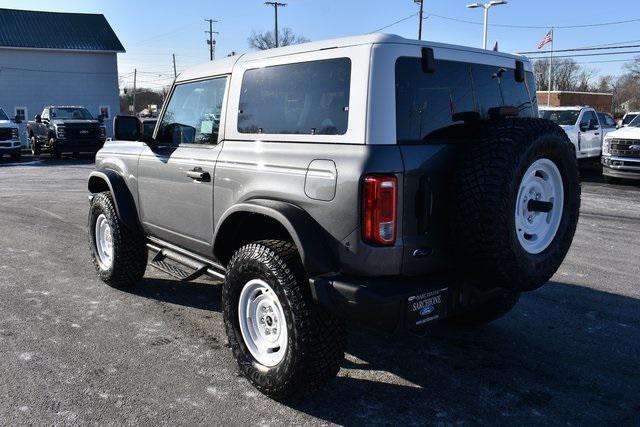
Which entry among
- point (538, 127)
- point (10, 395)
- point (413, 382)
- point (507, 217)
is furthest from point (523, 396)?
point (10, 395)

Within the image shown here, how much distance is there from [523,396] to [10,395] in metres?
3.08

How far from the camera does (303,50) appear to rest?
3.35 m

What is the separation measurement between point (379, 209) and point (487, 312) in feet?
6.12

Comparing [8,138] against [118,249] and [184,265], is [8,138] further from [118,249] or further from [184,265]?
[184,265]

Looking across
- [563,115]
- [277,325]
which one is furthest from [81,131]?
[277,325]

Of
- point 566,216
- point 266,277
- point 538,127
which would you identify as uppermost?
point 538,127

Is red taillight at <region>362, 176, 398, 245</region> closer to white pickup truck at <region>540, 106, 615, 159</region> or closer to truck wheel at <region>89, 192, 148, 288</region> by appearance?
truck wheel at <region>89, 192, 148, 288</region>

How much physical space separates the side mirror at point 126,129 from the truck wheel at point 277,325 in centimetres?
183

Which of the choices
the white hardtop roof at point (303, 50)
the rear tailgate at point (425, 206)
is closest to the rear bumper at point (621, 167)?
the white hardtop roof at point (303, 50)

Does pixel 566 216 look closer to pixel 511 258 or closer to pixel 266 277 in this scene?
pixel 511 258

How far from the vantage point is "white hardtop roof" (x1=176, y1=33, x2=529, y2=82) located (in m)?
3.00

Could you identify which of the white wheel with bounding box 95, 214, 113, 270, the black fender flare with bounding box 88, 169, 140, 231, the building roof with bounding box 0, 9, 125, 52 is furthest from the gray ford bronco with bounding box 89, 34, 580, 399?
the building roof with bounding box 0, 9, 125, 52

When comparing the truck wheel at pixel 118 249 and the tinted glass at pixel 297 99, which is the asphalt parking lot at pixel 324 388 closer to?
the truck wheel at pixel 118 249

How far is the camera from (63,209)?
10.1 metres
